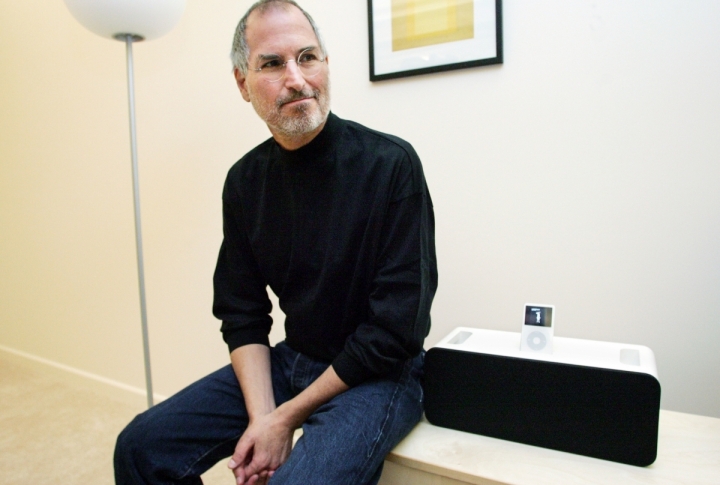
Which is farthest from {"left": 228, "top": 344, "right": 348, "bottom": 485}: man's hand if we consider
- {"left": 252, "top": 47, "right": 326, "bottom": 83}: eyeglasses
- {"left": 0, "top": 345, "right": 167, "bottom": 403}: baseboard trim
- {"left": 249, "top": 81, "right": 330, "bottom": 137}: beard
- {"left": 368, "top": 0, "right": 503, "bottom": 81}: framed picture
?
{"left": 0, "top": 345, "right": 167, "bottom": 403}: baseboard trim

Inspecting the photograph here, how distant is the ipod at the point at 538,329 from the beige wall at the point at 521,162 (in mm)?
321

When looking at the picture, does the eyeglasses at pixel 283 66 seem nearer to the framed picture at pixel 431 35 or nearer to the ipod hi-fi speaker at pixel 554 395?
the framed picture at pixel 431 35

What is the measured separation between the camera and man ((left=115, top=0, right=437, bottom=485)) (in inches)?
38.8

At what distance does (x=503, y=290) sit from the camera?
56.1 inches

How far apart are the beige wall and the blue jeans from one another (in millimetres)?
484

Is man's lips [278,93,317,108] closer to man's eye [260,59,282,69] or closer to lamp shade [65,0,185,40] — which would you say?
man's eye [260,59,282,69]

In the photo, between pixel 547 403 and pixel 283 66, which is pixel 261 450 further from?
pixel 283 66

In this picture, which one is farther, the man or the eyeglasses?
the eyeglasses

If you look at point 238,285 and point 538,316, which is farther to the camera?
point 238,285

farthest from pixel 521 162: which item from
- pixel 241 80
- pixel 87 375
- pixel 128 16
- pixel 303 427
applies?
pixel 87 375

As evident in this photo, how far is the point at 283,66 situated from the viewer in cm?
110

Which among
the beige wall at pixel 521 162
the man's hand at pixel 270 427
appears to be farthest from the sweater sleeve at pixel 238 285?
the beige wall at pixel 521 162

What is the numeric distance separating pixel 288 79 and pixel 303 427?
2.30 feet

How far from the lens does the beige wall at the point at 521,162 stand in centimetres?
121
